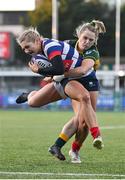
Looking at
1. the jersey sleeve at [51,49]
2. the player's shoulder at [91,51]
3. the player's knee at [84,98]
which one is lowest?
the player's knee at [84,98]

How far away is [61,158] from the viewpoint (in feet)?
30.2

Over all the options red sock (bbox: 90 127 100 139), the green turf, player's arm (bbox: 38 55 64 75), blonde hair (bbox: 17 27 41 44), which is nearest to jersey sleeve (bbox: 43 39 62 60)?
player's arm (bbox: 38 55 64 75)

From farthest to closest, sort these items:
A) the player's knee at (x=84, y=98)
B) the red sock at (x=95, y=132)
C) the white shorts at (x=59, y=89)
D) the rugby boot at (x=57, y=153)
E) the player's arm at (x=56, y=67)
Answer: the rugby boot at (x=57, y=153)
the white shorts at (x=59, y=89)
the player's knee at (x=84, y=98)
the red sock at (x=95, y=132)
the player's arm at (x=56, y=67)

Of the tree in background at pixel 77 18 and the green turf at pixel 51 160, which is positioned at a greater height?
the green turf at pixel 51 160

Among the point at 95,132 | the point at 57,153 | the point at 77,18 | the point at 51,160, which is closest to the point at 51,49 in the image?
the point at 95,132

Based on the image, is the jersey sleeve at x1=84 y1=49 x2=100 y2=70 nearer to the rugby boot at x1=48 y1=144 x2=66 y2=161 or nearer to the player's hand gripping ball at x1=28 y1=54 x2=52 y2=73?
the player's hand gripping ball at x1=28 y1=54 x2=52 y2=73

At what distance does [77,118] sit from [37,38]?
50.6 inches

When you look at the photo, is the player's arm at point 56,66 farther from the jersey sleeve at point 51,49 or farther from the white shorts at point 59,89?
the white shorts at point 59,89

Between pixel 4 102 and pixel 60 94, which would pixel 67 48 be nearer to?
pixel 60 94

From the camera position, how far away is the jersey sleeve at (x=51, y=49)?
336 inches

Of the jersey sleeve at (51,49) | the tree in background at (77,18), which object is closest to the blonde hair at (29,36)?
the jersey sleeve at (51,49)

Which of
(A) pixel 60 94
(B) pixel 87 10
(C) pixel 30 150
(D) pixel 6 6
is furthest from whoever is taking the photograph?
(B) pixel 87 10

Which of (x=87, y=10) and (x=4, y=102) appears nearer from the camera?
(x=4, y=102)

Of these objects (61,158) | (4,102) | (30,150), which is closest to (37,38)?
(61,158)
